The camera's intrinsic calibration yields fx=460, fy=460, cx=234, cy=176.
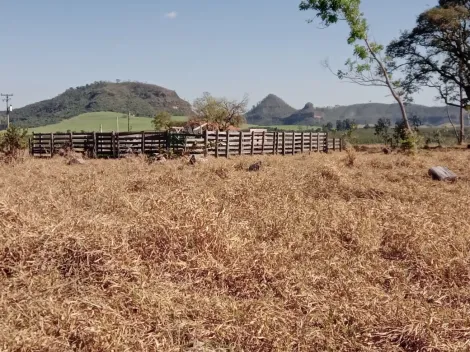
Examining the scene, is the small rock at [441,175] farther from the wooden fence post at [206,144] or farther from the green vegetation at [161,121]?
the green vegetation at [161,121]

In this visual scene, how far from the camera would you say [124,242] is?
5.04 m

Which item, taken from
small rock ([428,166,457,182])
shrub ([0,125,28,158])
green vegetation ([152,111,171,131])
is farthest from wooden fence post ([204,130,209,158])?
green vegetation ([152,111,171,131])

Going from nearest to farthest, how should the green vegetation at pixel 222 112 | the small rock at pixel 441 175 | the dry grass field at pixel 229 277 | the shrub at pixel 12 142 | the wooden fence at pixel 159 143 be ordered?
the dry grass field at pixel 229 277
the small rock at pixel 441 175
the shrub at pixel 12 142
the wooden fence at pixel 159 143
the green vegetation at pixel 222 112

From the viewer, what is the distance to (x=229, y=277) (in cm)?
482

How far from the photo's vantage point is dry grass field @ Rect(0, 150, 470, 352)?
3559 millimetres

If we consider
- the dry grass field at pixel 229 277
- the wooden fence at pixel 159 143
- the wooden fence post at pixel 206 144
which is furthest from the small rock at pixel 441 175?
the wooden fence post at pixel 206 144

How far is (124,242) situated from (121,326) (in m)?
1.61

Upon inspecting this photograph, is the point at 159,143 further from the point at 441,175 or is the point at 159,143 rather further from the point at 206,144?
the point at 441,175

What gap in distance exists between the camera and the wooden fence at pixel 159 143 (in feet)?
88.8

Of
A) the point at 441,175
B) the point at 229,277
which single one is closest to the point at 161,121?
the point at 441,175

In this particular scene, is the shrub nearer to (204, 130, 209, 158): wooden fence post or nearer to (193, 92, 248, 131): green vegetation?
(204, 130, 209, 158): wooden fence post

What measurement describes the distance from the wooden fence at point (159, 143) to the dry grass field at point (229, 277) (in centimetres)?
1845

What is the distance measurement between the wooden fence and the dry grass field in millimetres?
18448

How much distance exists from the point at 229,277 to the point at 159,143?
2391 centimetres
